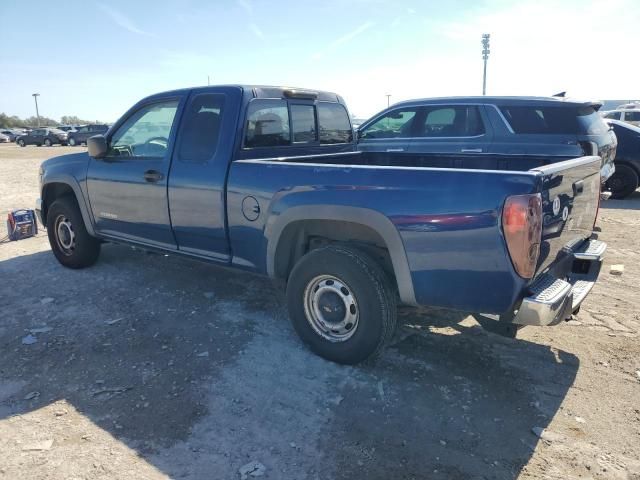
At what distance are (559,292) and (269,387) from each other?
186 cm

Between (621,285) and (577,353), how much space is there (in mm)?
1819

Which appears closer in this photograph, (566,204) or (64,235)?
(566,204)

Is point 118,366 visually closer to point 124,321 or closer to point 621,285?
point 124,321

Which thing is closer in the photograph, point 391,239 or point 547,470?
point 547,470

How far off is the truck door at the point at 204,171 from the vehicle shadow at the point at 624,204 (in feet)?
25.9

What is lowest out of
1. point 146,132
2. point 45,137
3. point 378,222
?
point 378,222

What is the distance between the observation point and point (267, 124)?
4242 mm

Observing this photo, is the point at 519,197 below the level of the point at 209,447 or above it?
above

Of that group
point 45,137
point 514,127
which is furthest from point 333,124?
point 45,137

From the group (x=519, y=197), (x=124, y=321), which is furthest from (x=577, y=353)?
(x=124, y=321)

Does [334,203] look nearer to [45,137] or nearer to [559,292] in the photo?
[559,292]

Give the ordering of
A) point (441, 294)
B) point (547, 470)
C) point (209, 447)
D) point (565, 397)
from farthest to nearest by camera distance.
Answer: point (565, 397), point (441, 294), point (209, 447), point (547, 470)

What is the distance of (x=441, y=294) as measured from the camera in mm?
2877

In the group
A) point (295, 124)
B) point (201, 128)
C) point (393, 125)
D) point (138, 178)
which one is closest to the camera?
point (201, 128)
